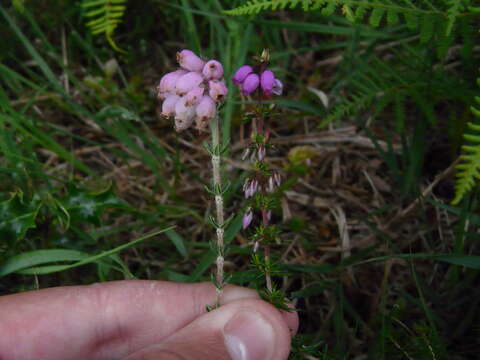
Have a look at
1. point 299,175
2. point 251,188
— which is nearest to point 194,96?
point 251,188

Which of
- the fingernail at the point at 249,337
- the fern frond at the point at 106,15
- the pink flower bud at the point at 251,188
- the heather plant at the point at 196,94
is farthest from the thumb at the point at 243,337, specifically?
the fern frond at the point at 106,15

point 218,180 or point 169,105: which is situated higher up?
point 169,105

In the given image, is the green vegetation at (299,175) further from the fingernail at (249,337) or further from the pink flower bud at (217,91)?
the pink flower bud at (217,91)

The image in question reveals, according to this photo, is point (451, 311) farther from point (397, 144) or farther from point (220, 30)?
point (220, 30)

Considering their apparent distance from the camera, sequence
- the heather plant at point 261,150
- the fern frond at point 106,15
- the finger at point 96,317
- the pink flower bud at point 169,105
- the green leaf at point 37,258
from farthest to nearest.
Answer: the fern frond at point 106,15, the green leaf at point 37,258, the finger at point 96,317, the heather plant at point 261,150, the pink flower bud at point 169,105

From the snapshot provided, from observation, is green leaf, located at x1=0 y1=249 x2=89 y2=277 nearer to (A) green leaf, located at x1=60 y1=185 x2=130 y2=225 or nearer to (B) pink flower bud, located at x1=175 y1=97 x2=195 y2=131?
(A) green leaf, located at x1=60 y1=185 x2=130 y2=225

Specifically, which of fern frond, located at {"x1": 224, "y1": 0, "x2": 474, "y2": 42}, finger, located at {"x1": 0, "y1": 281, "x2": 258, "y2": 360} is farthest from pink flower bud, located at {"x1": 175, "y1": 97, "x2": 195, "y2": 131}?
finger, located at {"x1": 0, "y1": 281, "x2": 258, "y2": 360}

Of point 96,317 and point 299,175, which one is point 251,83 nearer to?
point 96,317
